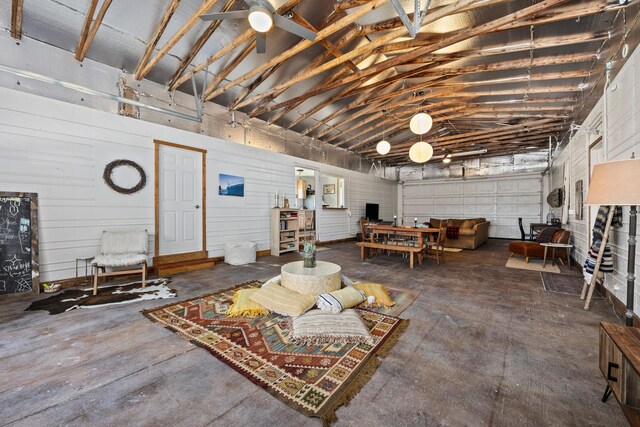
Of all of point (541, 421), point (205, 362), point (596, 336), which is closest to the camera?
point (541, 421)

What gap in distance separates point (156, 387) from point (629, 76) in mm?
5191

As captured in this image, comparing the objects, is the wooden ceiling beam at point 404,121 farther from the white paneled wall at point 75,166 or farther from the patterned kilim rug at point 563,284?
the white paneled wall at point 75,166

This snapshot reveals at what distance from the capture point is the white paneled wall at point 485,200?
33.3 ft

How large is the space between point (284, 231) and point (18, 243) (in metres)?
4.79

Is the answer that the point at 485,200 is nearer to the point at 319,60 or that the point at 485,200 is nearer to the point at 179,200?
the point at 319,60

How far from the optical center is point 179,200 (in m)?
5.20

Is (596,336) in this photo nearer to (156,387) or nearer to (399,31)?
(156,387)

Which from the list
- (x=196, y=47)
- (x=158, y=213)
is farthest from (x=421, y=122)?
(x=158, y=213)

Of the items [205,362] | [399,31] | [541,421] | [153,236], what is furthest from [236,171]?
[541,421]

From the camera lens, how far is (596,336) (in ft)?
7.75

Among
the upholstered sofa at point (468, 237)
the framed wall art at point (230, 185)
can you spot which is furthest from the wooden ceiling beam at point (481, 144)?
the framed wall art at point (230, 185)

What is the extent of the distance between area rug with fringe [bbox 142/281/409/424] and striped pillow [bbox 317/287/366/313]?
0.15 m

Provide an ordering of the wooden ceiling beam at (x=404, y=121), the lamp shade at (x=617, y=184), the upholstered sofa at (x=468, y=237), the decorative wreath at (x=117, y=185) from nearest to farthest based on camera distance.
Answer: the lamp shade at (x=617, y=184)
the decorative wreath at (x=117, y=185)
the wooden ceiling beam at (x=404, y=121)
the upholstered sofa at (x=468, y=237)

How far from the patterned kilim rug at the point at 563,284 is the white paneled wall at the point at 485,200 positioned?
690cm
